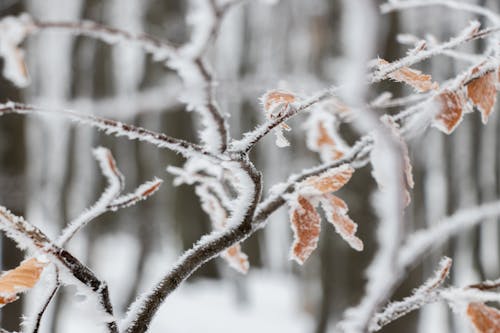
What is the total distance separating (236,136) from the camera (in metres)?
7.28

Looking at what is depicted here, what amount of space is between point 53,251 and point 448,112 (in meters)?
0.53

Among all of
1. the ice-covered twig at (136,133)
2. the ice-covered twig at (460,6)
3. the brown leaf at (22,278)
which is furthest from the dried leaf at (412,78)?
the brown leaf at (22,278)

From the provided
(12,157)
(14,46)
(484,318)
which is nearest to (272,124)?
(484,318)

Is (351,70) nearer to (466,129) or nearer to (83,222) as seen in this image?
(83,222)

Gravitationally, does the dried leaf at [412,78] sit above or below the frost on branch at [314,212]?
above

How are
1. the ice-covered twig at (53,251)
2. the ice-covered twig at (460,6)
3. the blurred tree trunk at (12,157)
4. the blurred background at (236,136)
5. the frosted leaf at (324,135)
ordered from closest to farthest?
the ice-covered twig at (53,251), the ice-covered twig at (460,6), the frosted leaf at (324,135), the blurred tree trunk at (12,157), the blurred background at (236,136)

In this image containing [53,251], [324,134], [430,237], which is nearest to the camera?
[53,251]

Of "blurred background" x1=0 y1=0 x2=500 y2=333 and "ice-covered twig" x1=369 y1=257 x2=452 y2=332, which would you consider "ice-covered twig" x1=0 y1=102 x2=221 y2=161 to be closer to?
"ice-covered twig" x1=369 y1=257 x2=452 y2=332

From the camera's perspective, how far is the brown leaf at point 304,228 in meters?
0.79

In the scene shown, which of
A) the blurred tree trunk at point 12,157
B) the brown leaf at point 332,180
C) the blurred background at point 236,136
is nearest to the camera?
the brown leaf at point 332,180

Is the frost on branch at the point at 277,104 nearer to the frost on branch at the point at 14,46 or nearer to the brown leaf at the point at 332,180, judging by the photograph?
the brown leaf at the point at 332,180

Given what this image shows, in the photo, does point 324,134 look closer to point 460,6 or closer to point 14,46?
point 460,6

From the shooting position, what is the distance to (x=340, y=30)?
6.79 metres

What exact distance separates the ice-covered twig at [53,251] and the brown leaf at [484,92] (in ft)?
1.84
